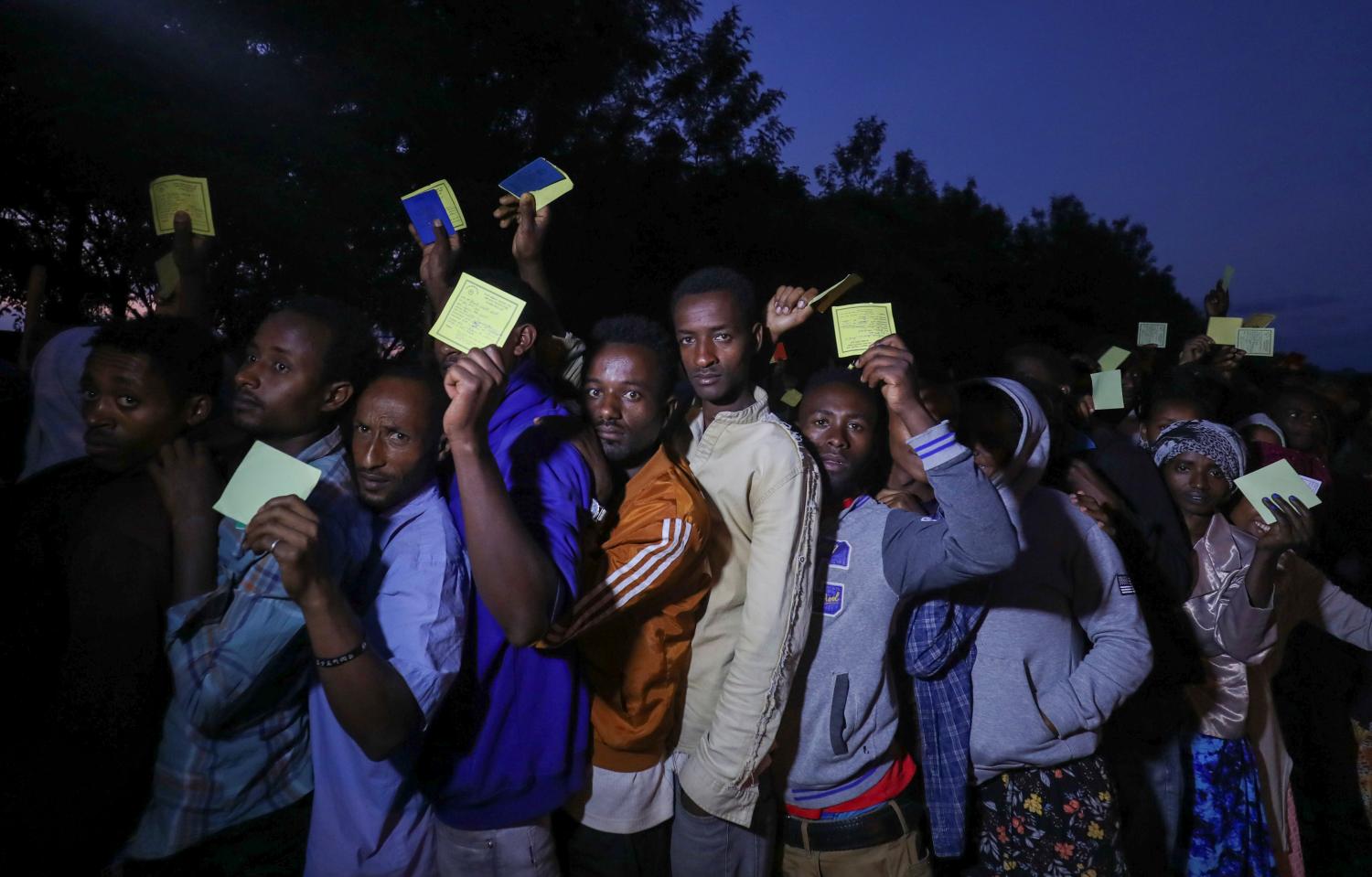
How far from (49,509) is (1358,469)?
21.0 ft

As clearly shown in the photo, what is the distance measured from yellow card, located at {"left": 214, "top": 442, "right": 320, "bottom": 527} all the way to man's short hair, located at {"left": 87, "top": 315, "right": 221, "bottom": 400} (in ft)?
2.06

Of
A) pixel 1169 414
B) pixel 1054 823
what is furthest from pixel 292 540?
pixel 1169 414

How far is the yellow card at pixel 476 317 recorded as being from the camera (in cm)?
176

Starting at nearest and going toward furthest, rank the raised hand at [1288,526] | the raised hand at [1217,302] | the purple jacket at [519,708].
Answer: the purple jacket at [519,708] → the raised hand at [1288,526] → the raised hand at [1217,302]

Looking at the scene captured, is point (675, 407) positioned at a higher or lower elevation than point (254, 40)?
lower

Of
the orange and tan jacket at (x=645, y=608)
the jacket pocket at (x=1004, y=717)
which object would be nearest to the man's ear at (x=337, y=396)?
the orange and tan jacket at (x=645, y=608)

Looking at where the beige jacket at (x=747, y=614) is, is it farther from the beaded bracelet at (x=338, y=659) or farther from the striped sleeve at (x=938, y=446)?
the beaded bracelet at (x=338, y=659)

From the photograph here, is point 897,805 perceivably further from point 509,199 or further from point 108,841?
point 509,199

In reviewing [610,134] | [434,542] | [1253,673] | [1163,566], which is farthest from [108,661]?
[610,134]

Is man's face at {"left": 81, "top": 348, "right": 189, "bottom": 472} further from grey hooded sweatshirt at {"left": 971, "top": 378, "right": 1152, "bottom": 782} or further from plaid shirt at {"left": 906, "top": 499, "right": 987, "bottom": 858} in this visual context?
grey hooded sweatshirt at {"left": 971, "top": 378, "right": 1152, "bottom": 782}

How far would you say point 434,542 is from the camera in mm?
1836

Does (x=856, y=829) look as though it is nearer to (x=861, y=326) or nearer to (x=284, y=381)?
(x=861, y=326)

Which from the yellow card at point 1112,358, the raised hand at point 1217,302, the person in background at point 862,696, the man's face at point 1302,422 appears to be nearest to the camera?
the person in background at point 862,696

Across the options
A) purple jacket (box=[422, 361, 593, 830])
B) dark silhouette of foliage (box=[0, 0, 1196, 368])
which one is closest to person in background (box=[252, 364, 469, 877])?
purple jacket (box=[422, 361, 593, 830])
